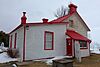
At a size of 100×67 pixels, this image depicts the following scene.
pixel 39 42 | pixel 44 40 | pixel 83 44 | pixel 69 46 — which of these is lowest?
pixel 69 46

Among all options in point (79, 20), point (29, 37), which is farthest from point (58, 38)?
point (79, 20)

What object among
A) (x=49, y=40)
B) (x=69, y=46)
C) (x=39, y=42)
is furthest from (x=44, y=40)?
(x=69, y=46)

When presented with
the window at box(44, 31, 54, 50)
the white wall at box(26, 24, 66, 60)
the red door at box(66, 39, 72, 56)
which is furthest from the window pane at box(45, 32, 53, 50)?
the red door at box(66, 39, 72, 56)

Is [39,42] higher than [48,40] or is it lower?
lower

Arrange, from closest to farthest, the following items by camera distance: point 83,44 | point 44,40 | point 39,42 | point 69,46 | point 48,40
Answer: point 39,42, point 44,40, point 48,40, point 69,46, point 83,44

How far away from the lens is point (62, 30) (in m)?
19.3

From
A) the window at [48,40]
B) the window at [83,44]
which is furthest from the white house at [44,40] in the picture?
the window at [83,44]

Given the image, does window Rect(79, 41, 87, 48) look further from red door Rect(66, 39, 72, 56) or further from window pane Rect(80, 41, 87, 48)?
red door Rect(66, 39, 72, 56)

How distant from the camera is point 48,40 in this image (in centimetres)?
1812

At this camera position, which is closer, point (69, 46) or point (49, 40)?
point (49, 40)

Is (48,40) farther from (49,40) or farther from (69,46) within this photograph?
(69,46)

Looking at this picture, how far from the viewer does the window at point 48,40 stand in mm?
17828

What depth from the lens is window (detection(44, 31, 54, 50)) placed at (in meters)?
17.8

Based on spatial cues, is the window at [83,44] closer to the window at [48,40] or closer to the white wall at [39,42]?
the white wall at [39,42]
